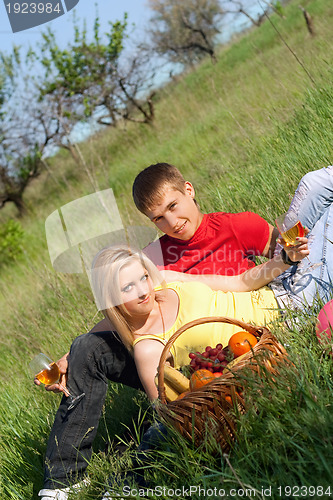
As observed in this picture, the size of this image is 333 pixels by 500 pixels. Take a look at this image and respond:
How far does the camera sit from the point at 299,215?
2.64 metres

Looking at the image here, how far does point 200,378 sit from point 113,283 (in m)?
0.67

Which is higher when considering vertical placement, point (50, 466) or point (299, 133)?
point (299, 133)

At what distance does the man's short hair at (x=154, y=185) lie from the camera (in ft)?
8.95

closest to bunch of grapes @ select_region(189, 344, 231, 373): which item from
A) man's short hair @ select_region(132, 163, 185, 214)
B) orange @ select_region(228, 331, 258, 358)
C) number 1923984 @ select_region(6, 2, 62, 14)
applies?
orange @ select_region(228, 331, 258, 358)

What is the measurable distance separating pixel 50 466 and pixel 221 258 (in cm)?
132

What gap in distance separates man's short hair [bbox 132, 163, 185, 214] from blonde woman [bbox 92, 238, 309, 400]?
30 centimetres

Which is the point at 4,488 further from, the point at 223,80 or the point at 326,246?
the point at 223,80

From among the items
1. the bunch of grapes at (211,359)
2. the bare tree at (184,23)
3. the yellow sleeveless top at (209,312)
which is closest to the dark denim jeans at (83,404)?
the yellow sleeveless top at (209,312)

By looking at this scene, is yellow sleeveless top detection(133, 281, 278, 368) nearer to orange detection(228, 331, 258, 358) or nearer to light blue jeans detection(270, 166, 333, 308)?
light blue jeans detection(270, 166, 333, 308)

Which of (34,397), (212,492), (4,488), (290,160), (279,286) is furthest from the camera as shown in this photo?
(290,160)

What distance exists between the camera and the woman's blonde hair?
2.44 m

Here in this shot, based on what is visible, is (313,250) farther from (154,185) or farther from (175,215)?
(154,185)

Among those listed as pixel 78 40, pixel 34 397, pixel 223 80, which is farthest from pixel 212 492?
pixel 78 40

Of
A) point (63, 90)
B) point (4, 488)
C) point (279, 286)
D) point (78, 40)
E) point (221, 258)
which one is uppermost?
point (78, 40)
